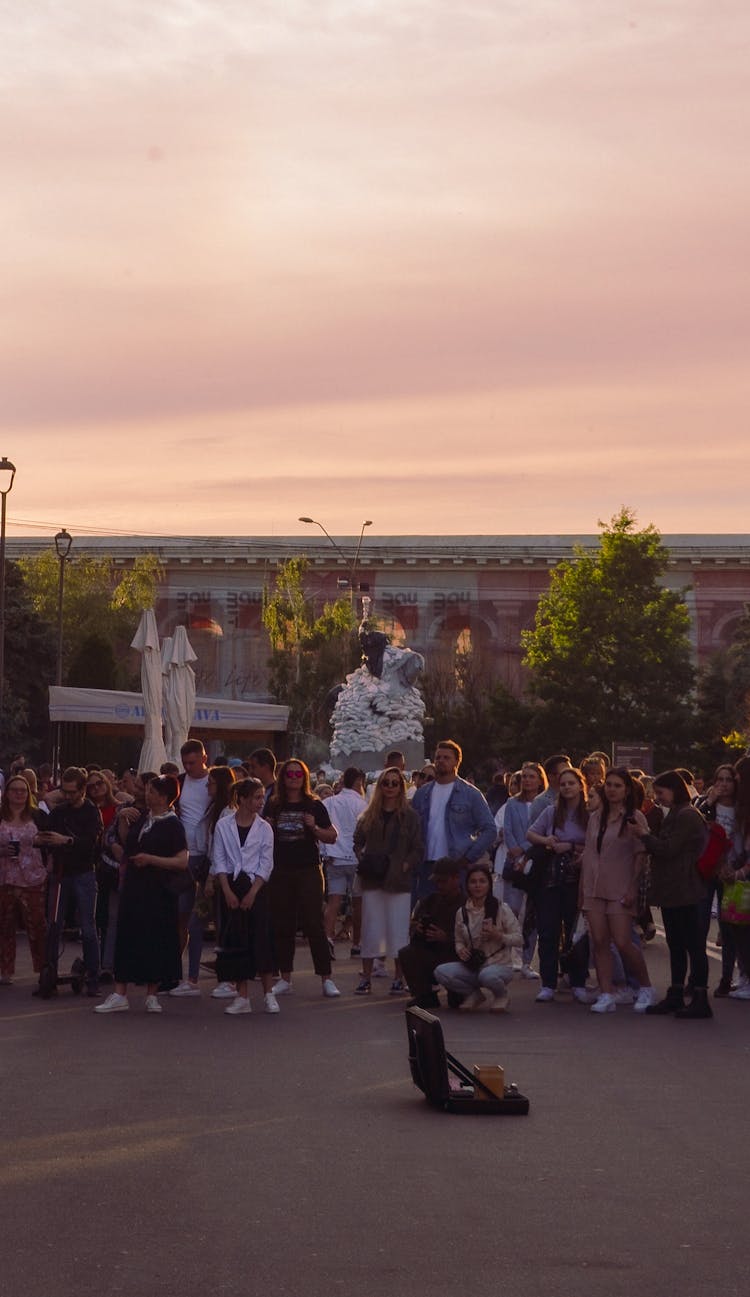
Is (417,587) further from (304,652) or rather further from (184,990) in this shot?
(184,990)

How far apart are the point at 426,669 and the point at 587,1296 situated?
88521 millimetres

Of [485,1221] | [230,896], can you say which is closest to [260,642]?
[230,896]

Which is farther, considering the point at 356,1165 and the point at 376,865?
the point at 376,865

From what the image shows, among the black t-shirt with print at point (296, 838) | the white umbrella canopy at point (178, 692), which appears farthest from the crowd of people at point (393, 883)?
the white umbrella canopy at point (178, 692)

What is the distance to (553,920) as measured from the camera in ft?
60.0

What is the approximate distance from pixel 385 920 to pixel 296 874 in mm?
930

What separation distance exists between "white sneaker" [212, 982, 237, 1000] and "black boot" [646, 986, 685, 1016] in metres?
3.29

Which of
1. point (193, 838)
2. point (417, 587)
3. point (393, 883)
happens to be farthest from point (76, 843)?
point (417, 587)

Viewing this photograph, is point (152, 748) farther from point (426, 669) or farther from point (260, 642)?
point (260, 642)

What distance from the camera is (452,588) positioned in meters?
106

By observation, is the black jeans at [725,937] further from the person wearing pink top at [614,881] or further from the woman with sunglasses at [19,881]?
the woman with sunglasses at [19,881]

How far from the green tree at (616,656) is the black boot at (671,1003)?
5586 cm

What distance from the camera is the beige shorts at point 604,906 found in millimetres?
17312

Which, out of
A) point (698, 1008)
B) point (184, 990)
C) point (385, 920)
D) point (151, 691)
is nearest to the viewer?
point (698, 1008)
